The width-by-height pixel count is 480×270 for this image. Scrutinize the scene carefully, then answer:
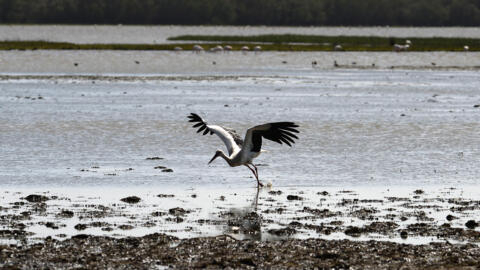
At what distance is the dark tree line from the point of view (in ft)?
507

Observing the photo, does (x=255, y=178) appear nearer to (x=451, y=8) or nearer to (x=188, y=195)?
(x=188, y=195)

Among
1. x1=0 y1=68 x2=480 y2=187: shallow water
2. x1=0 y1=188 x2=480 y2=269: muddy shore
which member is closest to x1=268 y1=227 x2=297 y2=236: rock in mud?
x1=0 y1=188 x2=480 y2=269: muddy shore

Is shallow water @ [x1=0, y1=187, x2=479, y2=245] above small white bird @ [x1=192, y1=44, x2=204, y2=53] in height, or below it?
above

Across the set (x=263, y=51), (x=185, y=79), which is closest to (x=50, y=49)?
(x=263, y=51)

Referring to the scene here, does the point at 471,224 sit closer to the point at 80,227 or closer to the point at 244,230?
the point at 244,230

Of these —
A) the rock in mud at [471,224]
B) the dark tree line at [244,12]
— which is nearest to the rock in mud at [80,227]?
the rock in mud at [471,224]

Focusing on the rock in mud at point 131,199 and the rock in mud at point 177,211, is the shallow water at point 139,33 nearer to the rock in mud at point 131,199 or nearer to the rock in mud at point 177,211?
the rock in mud at point 131,199

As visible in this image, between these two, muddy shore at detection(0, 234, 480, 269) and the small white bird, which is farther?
the small white bird

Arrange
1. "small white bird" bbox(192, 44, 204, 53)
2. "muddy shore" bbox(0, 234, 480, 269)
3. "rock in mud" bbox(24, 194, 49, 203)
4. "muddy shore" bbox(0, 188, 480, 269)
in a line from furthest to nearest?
"small white bird" bbox(192, 44, 204, 53), "rock in mud" bbox(24, 194, 49, 203), "muddy shore" bbox(0, 188, 480, 269), "muddy shore" bbox(0, 234, 480, 269)

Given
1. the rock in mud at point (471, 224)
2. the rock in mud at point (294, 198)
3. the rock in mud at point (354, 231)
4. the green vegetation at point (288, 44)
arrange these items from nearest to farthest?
the rock in mud at point (354, 231) < the rock in mud at point (471, 224) < the rock in mud at point (294, 198) < the green vegetation at point (288, 44)

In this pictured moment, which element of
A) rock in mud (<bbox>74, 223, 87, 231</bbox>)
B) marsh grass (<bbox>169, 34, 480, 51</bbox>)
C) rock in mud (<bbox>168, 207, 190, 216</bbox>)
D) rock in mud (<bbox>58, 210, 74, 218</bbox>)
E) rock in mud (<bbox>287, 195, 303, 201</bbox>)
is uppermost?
rock in mud (<bbox>74, 223, 87, 231</bbox>)

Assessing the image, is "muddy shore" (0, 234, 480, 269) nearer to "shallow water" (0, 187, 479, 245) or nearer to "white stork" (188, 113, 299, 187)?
"shallow water" (0, 187, 479, 245)

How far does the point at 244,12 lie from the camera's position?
6196 inches

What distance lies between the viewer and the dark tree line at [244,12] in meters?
154
